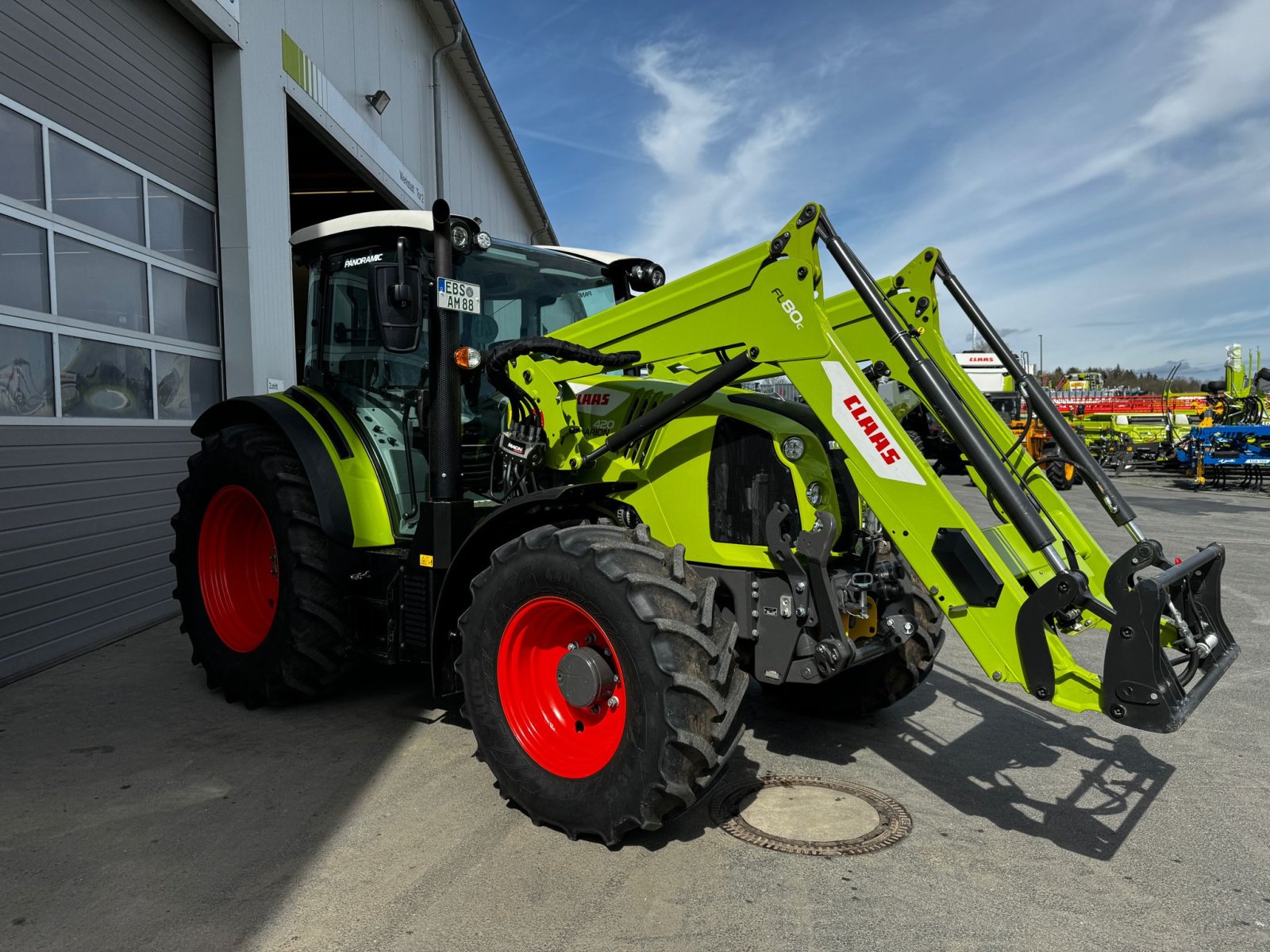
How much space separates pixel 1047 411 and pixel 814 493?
3.81 feet

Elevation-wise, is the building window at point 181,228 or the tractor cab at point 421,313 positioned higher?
the building window at point 181,228

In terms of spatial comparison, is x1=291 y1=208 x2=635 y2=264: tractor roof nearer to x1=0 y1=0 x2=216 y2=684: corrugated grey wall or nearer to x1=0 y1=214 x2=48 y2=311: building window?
x1=0 y1=214 x2=48 y2=311: building window

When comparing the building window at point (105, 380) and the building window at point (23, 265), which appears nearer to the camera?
the building window at point (23, 265)

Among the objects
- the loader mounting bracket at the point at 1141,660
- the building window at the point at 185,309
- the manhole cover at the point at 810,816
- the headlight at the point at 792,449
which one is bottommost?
the manhole cover at the point at 810,816

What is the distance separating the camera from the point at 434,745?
159 inches

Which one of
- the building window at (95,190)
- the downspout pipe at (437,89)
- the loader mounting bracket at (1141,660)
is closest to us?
the loader mounting bracket at (1141,660)

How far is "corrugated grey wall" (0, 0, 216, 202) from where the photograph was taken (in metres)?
5.32

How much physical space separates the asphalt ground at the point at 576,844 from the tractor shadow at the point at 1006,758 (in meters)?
0.02

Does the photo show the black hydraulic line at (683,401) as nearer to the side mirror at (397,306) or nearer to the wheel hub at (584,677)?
the wheel hub at (584,677)

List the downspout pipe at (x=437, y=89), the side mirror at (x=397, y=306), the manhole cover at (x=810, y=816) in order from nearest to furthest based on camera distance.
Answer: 1. the manhole cover at (x=810, y=816)
2. the side mirror at (x=397, y=306)
3. the downspout pipe at (x=437, y=89)

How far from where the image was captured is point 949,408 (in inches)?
121

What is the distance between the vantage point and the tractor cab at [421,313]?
3.84m

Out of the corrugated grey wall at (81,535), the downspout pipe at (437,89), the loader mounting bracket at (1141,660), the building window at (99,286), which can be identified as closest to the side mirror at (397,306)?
the loader mounting bracket at (1141,660)

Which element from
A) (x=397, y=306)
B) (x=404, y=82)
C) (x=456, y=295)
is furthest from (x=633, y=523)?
(x=404, y=82)
